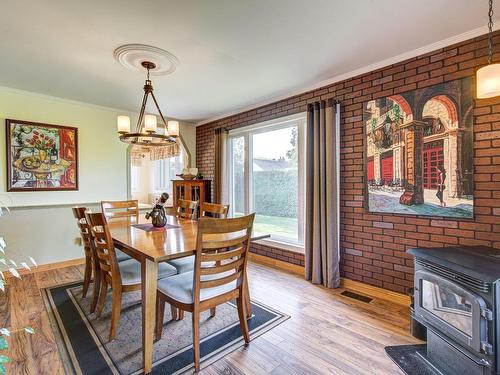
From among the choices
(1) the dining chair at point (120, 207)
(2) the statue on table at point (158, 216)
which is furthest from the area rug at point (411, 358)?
(1) the dining chair at point (120, 207)

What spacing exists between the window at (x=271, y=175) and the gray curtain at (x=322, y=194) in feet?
0.99

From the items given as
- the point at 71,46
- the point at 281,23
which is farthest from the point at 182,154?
the point at 281,23

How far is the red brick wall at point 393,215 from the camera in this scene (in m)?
2.08

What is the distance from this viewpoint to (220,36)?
2.18 metres

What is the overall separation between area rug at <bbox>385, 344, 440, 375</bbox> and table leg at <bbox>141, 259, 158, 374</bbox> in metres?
1.64

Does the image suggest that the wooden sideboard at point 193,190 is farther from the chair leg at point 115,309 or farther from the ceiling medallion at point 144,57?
the chair leg at point 115,309

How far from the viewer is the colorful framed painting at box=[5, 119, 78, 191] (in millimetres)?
3428

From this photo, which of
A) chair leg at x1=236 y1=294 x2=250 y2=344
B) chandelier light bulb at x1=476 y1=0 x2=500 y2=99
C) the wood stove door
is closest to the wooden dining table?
chair leg at x1=236 y1=294 x2=250 y2=344

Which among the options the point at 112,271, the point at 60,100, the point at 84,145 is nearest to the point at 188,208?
the point at 112,271

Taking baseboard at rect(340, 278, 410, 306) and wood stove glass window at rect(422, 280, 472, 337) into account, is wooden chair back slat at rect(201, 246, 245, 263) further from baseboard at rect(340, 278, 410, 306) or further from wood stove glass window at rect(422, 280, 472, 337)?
baseboard at rect(340, 278, 410, 306)

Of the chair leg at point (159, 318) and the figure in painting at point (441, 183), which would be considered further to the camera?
the figure in painting at point (441, 183)

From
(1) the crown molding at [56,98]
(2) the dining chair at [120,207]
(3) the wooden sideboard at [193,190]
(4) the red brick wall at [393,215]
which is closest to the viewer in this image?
(4) the red brick wall at [393,215]

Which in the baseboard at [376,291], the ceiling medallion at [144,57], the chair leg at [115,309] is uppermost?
the ceiling medallion at [144,57]

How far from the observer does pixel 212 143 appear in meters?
4.86
